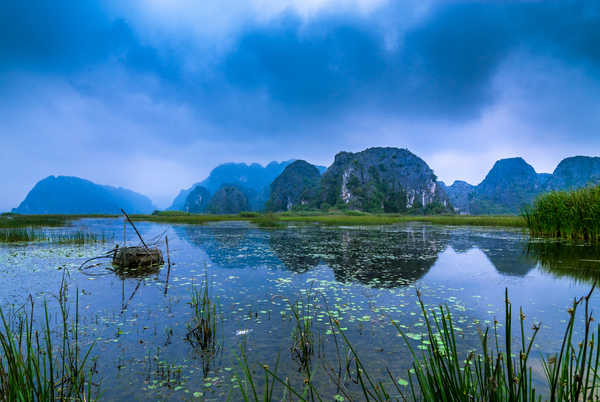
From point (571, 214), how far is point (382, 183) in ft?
489

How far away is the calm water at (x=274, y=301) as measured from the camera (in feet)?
17.0

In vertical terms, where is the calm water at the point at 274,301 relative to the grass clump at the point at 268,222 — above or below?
below

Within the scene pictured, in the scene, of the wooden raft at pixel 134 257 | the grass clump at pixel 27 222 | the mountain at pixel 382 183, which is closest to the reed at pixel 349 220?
the grass clump at pixel 27 222

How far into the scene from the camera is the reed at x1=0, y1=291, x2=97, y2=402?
10.3ft

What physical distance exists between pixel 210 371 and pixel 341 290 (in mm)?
5568

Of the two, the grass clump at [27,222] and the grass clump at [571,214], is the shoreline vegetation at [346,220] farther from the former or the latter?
the grass clump at [27,222]

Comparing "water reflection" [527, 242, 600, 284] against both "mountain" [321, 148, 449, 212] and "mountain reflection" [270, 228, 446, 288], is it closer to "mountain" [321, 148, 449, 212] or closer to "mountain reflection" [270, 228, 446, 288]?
"mountain reflection" [270, 228, 446, 288]

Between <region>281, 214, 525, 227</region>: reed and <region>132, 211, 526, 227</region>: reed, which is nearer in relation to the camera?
<region>281, 214, 525, 227</region>: reed

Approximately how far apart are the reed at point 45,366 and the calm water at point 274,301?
13.8 inches

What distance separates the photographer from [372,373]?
4938 millimetres

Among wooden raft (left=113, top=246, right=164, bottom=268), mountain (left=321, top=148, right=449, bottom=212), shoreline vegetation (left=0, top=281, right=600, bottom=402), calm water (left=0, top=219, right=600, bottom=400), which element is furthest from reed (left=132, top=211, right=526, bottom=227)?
mountain (left=321, top=148, right=449, bottom=212)

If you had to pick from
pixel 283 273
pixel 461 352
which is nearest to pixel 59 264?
pixel 283 273

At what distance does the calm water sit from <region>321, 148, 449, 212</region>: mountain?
127 meters

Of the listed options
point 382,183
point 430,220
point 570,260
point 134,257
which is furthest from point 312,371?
point 382,183
